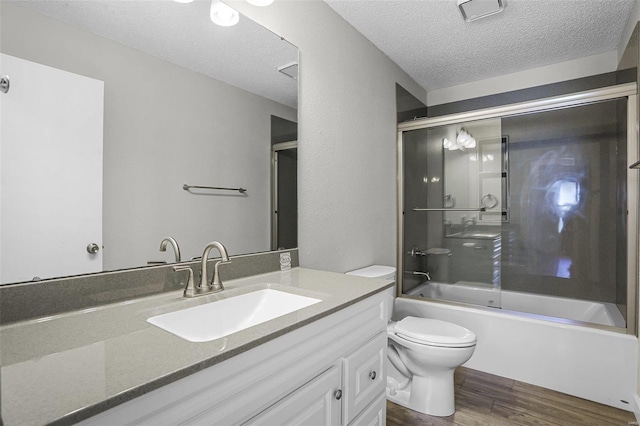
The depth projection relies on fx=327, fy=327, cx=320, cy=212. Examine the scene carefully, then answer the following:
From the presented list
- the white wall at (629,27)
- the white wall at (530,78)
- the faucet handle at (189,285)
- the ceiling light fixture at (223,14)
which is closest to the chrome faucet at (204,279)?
the faucet handle at (189,285)

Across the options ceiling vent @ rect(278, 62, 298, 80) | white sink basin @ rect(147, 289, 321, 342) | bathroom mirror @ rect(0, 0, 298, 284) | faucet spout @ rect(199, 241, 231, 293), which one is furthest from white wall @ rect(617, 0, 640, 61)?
faucet spout @ rect(199, 241, 231, 293)

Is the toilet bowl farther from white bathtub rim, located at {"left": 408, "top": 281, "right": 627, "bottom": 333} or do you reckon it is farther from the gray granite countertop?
the gray granite countertop

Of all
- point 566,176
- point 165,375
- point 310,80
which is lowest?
point 165,375

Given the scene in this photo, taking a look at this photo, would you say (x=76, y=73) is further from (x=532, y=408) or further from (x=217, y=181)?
(x=532, y=408)

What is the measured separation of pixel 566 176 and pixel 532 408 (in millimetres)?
1935

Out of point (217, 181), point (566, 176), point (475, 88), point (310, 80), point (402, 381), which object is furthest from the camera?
point (475, 88)

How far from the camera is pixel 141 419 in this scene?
1.99ft

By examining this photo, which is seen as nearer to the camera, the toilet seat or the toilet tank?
the toilet seat

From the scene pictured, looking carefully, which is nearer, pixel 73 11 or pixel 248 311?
pixel 73 11

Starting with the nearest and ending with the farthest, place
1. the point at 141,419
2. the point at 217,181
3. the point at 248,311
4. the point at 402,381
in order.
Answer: the point at 141,419 < the point at 248,311 < the point at 217,181 < the point at 402,381

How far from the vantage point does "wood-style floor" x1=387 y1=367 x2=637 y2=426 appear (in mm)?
1766

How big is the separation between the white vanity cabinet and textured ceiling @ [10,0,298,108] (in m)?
1.07

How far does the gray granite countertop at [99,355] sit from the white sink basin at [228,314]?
1.4 inches

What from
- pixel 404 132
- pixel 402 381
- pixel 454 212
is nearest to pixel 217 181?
pixel 402 381
